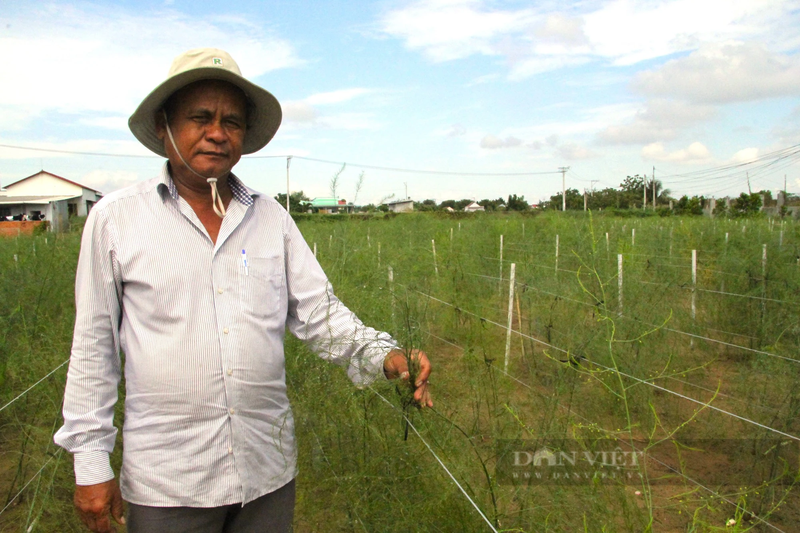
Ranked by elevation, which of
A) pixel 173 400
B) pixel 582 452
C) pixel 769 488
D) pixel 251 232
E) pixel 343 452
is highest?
pixel 251 232

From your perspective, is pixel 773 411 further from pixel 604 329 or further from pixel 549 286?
pixel 549 286

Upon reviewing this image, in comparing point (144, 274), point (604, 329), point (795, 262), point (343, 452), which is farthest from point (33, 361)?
point (795, 262)

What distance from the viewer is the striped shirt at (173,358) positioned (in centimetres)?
122

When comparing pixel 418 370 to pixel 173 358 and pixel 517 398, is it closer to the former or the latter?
pixel 173 358

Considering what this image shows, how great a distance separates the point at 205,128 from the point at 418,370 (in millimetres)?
808

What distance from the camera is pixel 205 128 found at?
4.42 feet

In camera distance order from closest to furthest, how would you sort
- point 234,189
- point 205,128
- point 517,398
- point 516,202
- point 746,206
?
point 205,128
point 234,189
point 517,398
point 746,206
point 516,202

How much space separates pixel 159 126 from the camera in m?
1.44

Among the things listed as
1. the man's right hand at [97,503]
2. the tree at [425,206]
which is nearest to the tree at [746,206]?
the tree at [425,206]

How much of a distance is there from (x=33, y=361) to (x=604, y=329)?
3652 mm

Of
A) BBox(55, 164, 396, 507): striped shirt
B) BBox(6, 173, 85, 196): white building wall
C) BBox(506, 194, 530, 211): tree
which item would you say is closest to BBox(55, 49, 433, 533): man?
BBox(55, 164, 396, 507): striped shirt

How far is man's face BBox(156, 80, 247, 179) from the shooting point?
52.8 inches

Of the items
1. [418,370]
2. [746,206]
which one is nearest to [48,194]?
[746,206]

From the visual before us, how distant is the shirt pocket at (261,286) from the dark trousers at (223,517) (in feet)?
1.49
